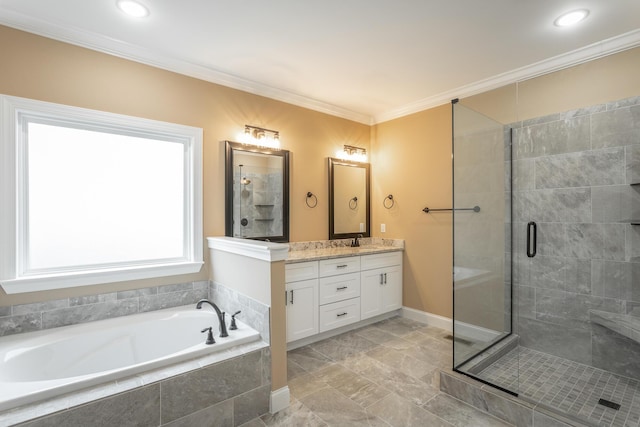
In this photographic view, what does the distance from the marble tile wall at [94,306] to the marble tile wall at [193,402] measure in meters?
1.11

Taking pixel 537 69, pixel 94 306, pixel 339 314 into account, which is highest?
pixel 537 69

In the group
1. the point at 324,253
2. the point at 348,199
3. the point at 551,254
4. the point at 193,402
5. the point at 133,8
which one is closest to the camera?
the point at 193,402

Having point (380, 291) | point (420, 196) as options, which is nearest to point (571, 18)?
point (420, 196)

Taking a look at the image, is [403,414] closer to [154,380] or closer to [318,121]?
[154,380]

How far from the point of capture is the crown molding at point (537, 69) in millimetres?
2398

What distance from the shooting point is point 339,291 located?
10.9ft

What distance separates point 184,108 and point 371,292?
2731 millimetres

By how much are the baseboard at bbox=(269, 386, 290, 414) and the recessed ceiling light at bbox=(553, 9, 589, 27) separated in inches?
125

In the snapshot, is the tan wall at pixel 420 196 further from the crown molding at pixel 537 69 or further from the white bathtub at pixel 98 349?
the white bathtub at pixel 98 349

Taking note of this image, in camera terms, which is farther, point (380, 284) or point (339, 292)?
point (380, 284)

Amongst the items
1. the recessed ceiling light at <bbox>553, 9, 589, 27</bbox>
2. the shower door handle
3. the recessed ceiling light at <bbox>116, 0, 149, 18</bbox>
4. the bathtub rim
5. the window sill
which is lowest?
the bathtub rim

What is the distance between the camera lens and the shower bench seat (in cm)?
229

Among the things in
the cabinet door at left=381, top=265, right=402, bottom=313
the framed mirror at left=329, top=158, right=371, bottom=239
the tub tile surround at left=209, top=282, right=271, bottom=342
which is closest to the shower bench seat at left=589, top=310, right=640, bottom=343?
the cabinet door at left=381, top=265, right=402, bottom=313

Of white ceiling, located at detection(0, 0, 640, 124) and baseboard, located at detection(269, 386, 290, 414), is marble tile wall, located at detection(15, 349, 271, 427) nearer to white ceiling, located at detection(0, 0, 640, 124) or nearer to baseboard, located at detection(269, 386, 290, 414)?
baseboard, located at detection(269, 386, 290, 414)
